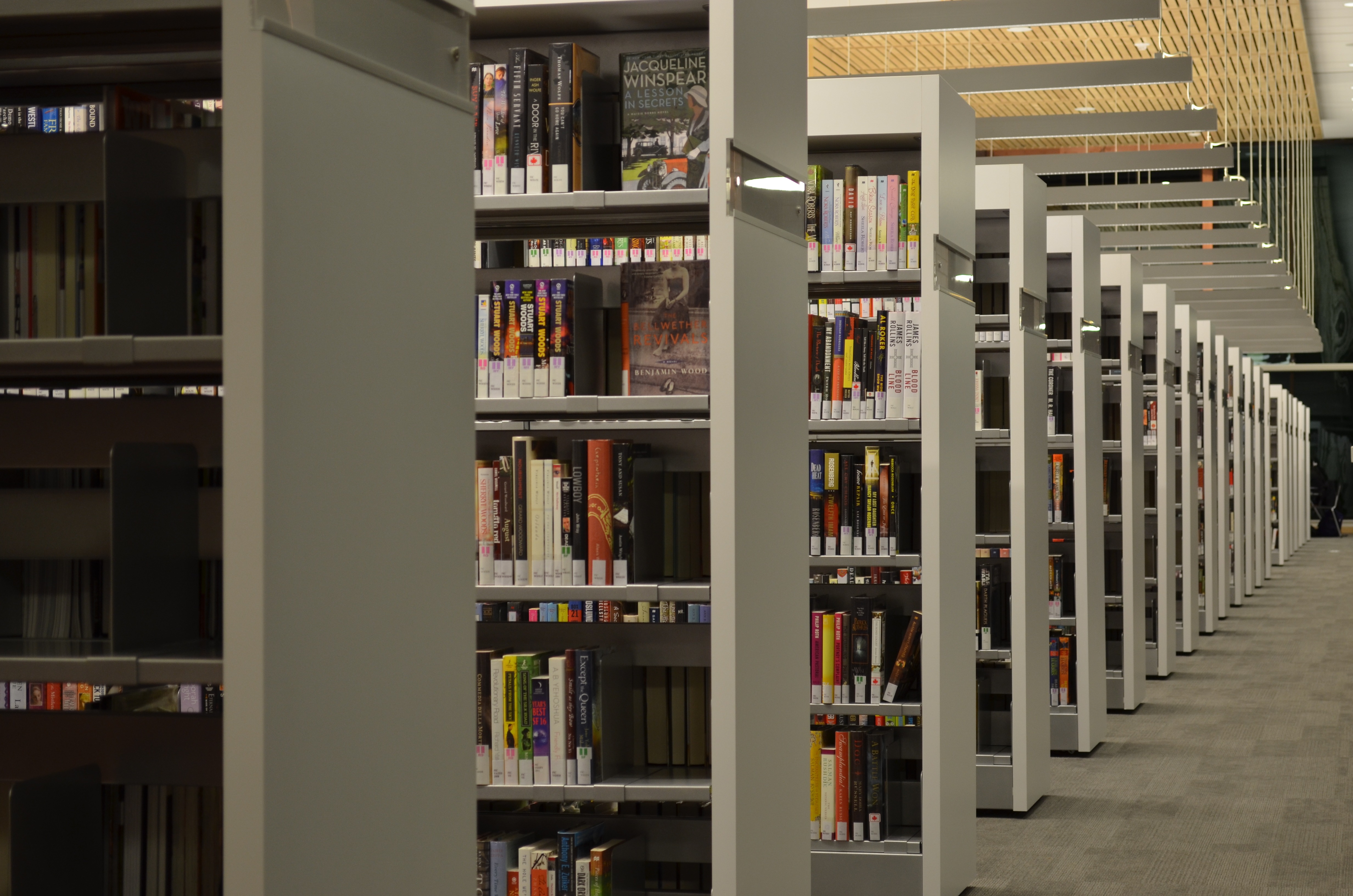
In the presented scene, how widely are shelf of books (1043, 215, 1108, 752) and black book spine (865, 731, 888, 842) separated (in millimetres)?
2265

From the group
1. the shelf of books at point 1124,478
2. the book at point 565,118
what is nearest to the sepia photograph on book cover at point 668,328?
the book at point 565,118

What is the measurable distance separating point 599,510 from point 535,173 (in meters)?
0.78

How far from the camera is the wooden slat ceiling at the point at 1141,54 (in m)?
13.1

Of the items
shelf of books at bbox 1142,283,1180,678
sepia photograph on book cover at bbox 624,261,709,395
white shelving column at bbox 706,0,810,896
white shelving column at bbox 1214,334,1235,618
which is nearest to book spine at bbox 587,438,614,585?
sepia photograph on book cover at bbox 624,261,709,395

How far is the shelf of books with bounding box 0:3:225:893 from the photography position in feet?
5.95

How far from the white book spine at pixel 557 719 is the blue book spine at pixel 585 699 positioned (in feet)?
0.09

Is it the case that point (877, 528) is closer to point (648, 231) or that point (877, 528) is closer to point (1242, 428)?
point (648, 231)

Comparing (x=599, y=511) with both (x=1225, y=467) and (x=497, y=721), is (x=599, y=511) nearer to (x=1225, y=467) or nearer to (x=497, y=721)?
(x=497, y=721)

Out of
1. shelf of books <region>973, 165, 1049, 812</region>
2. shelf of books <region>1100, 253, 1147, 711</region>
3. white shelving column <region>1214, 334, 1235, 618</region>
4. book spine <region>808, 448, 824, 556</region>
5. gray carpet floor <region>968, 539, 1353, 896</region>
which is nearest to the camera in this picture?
book spine <region>808, 448, 824, 556</region>

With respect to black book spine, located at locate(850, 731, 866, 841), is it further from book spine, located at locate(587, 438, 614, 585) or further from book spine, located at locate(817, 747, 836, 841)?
book spine, located at locate(587, 438, 614, 585)

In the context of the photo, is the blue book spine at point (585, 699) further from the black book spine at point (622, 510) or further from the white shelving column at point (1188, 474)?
the white shelving column at point (1188, 474)

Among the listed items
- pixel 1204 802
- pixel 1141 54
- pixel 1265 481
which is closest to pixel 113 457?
pixel 1204 802

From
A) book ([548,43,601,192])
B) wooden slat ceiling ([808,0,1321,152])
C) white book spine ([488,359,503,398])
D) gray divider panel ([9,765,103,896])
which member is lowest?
gray divider panel ([9,765,103,896])

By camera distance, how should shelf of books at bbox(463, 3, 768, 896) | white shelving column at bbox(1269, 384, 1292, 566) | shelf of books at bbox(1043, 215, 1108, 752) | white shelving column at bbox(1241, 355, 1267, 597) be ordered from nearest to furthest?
shelf of books at bbox(463, 3, 768, 896) < shelf of books at bbox(1043, 215, 1108, 752) < white shelving column at bbox(1241, 355, 1267, 597) < white shelving column at bbox(1269, 384, 1292, 566)
